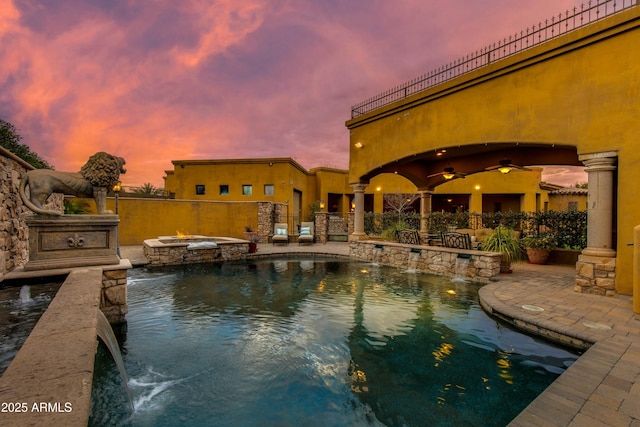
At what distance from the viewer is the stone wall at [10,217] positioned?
4.95 meters

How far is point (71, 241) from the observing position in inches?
180

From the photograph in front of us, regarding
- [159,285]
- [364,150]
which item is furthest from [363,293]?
[364,150]

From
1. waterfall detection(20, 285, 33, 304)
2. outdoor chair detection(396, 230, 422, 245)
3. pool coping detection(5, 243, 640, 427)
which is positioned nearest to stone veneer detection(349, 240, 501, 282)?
outdoor chair detection(396, 230, 422, 245)

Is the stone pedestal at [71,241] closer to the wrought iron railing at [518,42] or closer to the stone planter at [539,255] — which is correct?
the wrought iron railing at [518,42]

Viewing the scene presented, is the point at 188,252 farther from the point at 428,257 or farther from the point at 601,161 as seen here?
the point at 601,161

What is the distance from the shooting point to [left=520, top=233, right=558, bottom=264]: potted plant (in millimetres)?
→ 9562

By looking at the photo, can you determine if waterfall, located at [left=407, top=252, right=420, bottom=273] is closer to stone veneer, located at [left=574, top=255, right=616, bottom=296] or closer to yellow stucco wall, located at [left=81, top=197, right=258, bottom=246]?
stone veneer, located at [left=574, top=255, right=616, bottom=296]

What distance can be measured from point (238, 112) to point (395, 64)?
9184 mm

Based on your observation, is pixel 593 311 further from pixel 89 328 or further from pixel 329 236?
pixel 329 236

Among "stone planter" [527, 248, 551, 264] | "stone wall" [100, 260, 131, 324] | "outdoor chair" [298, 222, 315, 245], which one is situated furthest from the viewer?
"outdoor chair" [298, 222, 315, 245]

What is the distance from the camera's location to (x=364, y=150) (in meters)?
11.9

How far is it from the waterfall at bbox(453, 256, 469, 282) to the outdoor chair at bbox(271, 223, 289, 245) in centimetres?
929

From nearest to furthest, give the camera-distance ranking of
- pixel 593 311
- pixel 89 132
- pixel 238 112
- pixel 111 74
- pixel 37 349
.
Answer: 1. pixel 37 349
2. pixel 593 311
3. pixel 111 74
4. pixel 89 132
5. pixel 238 112

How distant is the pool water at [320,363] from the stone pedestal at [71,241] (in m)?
1.37
